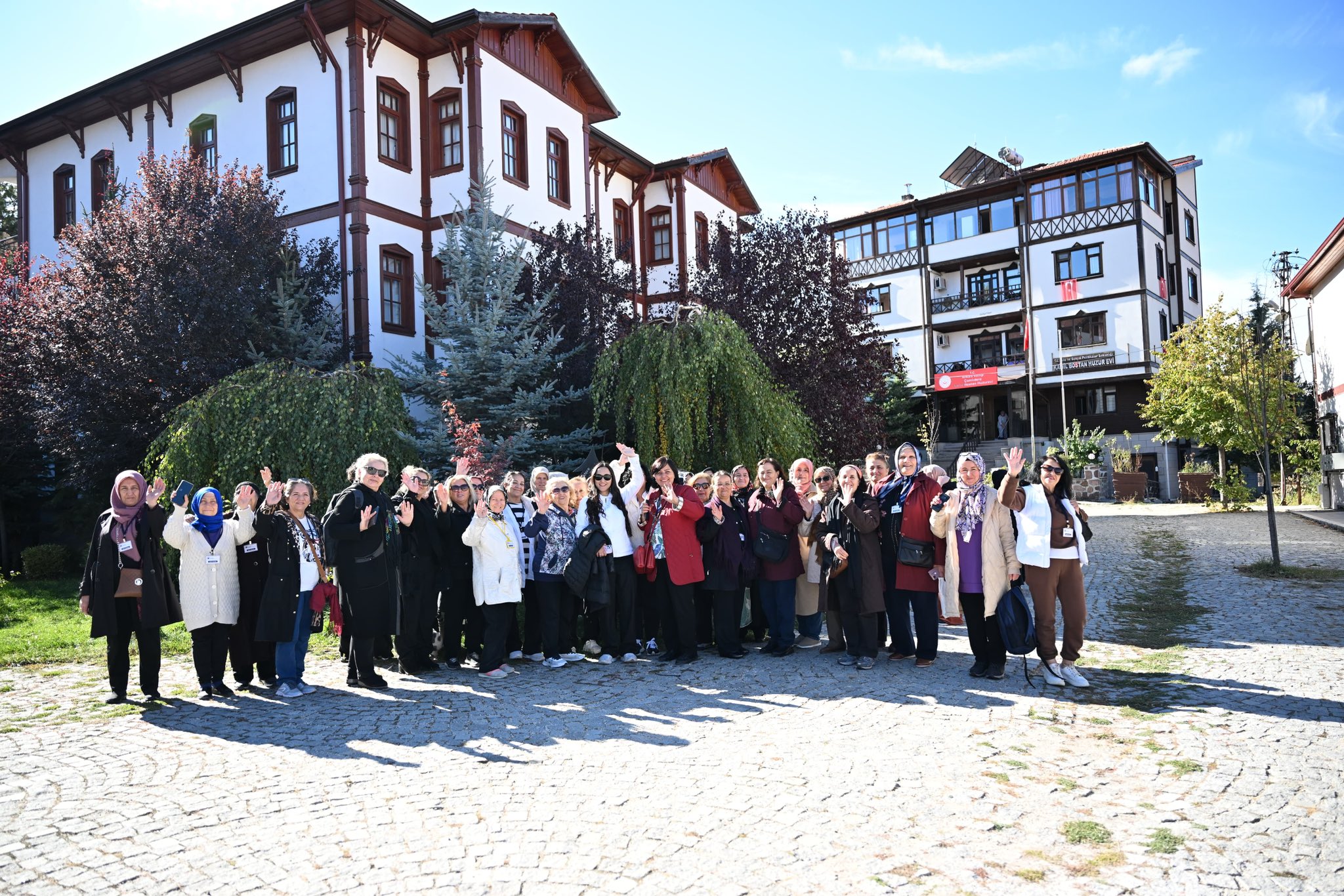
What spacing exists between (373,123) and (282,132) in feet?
7.87

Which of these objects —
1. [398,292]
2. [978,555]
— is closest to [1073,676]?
[978,555]

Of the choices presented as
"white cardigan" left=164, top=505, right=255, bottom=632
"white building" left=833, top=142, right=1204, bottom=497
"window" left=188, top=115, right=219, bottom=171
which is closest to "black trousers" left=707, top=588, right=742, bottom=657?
"white cardigan" left=164, top=505, right=255, bottom=632

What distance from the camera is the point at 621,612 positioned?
8.56 metres

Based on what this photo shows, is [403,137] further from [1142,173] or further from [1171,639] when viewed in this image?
[1142,173]

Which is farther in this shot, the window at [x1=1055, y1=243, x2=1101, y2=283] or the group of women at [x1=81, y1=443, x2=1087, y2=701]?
the window at [x1=1055, y1=243, x2=1101, y2=283]

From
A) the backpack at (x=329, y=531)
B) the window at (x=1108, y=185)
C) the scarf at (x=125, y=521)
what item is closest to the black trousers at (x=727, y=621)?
the backpack at (x=329, y=531)

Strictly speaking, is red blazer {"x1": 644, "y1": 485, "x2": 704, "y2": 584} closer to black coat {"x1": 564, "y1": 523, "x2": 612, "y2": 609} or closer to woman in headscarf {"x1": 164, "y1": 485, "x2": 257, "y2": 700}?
black coat {"x1": 564, "y1": 523, "x2": 612, "y2": 609}

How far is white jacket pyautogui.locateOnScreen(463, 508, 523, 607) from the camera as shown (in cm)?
779

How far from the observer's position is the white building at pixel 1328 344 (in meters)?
23.1

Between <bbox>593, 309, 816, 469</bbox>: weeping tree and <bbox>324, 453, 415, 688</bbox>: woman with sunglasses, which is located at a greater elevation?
<bbox>593, 309, 816, 469</bbox>: weeping tree

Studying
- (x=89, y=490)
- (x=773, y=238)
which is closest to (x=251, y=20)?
(x=89, y=490)

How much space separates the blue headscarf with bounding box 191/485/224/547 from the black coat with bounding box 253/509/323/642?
378 mm

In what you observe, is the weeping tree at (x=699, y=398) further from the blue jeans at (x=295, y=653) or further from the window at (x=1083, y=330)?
the window at (x=1083, y=330)

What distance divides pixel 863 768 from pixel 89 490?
55.3 ft
